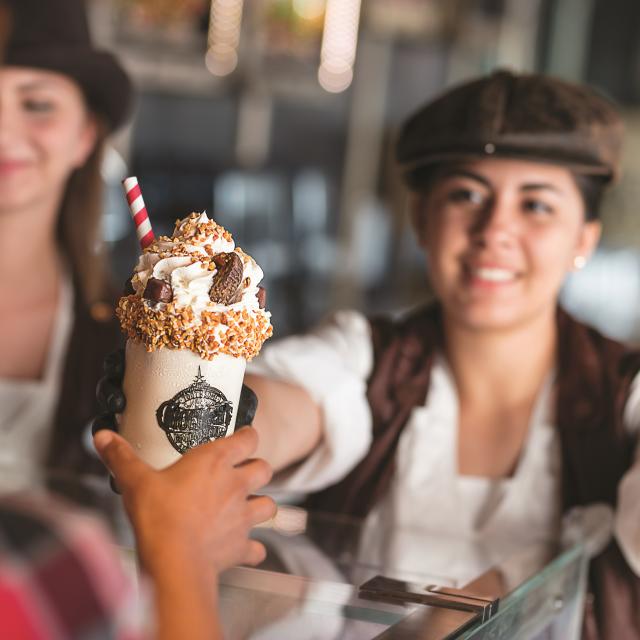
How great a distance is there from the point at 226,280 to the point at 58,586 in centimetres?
60

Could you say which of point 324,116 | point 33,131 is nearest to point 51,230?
point 33,131

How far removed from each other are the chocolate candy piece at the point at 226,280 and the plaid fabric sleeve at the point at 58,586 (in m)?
0.54

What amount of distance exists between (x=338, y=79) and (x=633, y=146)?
1.29 metres

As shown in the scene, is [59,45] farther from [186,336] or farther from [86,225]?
[186,336]

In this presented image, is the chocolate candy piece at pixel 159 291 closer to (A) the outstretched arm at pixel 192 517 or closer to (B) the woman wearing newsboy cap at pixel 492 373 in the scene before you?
(A) the outstretched arm at pixel 192 517

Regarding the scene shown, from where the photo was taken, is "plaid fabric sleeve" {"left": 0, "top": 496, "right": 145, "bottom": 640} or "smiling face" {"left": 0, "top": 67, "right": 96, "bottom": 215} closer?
"plaid fabric sleeve" {"left": 0, "top": 496, "right": 145, "bottom": 640}

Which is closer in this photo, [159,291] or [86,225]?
[159,291]

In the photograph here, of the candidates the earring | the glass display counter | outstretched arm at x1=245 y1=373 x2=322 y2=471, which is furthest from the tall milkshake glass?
the earring

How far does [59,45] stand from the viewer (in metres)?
2.17

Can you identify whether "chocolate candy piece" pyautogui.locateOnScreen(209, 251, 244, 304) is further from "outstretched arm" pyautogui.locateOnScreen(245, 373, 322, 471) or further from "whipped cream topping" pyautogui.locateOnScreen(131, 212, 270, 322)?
"outstretched arm" pyautogui.locateOnScreen(245, 373, 322, 471)

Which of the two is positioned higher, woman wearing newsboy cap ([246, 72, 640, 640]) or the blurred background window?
the blurred background window

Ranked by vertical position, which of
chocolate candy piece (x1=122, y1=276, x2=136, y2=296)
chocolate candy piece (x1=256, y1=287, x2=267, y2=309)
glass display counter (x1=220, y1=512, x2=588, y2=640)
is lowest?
glass display counter (x1=220, y1=512, x2=588, y2=640)

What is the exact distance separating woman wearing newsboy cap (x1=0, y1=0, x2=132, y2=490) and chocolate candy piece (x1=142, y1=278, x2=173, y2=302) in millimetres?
1085

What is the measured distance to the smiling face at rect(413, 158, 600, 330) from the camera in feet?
5.61
